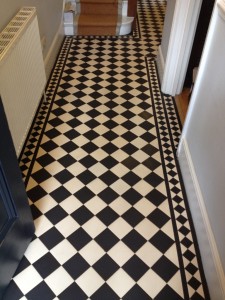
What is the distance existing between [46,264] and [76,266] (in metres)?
0.19

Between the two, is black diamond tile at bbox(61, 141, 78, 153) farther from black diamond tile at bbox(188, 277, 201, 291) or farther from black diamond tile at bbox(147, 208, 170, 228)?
black diamond tile at bbox(188, 277, 201, 291)

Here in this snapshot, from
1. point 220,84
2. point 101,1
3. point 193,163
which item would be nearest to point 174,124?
point 193,163

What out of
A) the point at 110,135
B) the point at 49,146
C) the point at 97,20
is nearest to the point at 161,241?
the point at 110,135

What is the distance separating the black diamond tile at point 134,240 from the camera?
188 cm

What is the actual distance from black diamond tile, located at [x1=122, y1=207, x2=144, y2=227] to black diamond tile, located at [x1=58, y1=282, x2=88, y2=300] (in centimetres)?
56

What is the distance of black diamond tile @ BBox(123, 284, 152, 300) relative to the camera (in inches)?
64.6

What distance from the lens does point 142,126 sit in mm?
2822

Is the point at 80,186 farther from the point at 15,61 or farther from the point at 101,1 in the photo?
the point at 101,1

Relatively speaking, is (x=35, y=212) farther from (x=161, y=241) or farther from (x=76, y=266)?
(x=161, y=241)

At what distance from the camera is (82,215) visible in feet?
6.70

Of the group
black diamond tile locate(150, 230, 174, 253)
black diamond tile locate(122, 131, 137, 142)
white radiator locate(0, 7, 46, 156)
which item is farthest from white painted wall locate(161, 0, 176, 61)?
black diamond tile locate(150, 230, 174, 253)

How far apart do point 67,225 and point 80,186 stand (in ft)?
1.16

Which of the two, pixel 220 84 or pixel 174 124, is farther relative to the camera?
pixel 174 124

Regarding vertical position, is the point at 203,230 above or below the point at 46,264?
above
